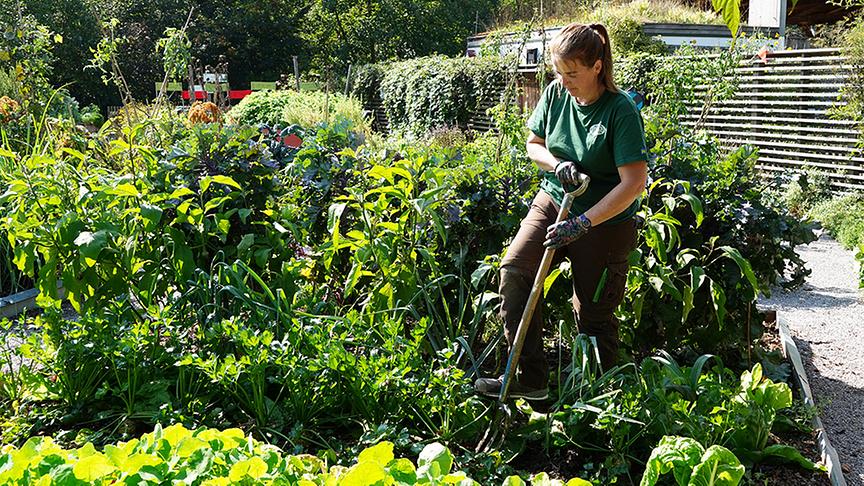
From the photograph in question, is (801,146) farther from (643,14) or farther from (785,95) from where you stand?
(643,14)

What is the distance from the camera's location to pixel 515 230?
3.68 m

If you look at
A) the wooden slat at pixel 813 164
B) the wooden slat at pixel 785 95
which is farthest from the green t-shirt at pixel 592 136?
the wooden slat at pixel 785 95

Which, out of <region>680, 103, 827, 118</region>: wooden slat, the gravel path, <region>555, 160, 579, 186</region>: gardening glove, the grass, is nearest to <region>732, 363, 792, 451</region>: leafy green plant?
the gravel path

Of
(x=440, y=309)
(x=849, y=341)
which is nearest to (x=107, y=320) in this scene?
Result: (x=440, y=309)

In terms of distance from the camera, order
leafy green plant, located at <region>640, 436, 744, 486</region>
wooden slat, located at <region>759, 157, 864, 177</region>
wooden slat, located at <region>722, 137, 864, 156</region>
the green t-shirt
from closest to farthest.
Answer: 1. leafy green plant, located at <region>640, 436, 744, 486</region>
2. the green t-shirt
3. wooden slat, located at <region>759, 157, 864, 177</region>
4. wooden slat, located at <region>722, 137, 864, 156</region>

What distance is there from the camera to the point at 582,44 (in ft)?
9.80

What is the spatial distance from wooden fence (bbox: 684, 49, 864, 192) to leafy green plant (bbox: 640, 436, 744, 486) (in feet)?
26.2

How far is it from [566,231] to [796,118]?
8994 millimetres

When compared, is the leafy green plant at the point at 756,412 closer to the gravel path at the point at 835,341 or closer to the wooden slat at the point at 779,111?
the gravel path at the point at 835,341

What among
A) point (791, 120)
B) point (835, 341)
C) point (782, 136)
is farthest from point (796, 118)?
point (835, 341)

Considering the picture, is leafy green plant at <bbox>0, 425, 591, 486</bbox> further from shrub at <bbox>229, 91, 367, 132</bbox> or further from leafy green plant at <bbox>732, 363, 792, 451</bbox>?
shrub at <bbox>229, 91, 367, 132</bbox>

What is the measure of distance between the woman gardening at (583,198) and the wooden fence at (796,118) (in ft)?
22.7

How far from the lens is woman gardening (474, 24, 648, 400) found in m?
3.01

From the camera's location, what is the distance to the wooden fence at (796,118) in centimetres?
986
